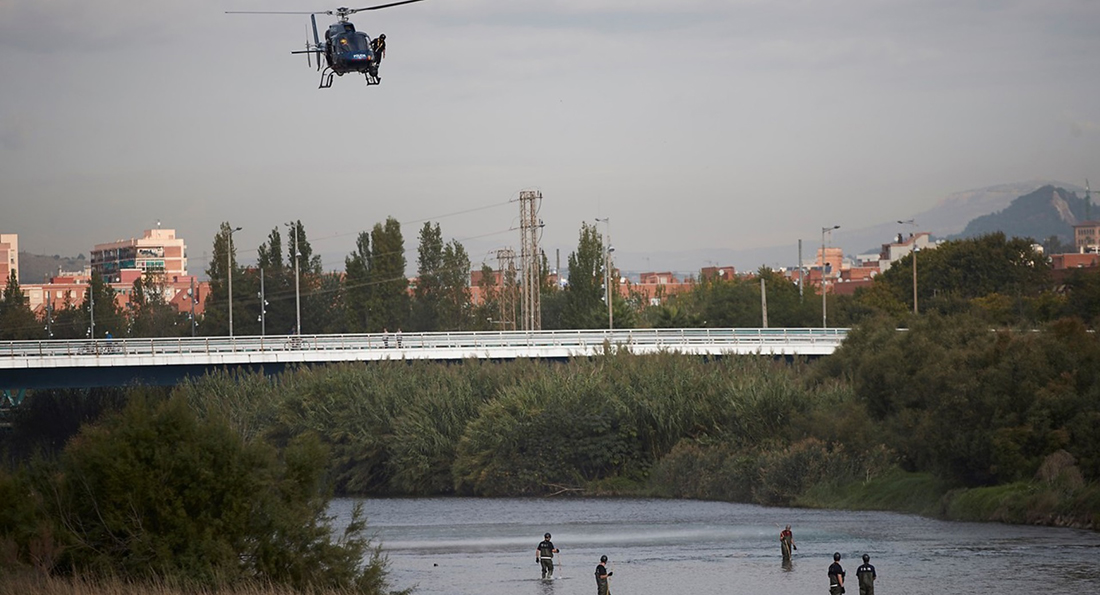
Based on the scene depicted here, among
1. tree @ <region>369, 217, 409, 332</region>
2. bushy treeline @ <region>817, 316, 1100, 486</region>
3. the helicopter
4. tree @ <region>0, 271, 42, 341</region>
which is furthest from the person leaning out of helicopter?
tree @ <region>0, 271, 42, 341</region>

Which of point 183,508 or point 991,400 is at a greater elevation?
point 991,400

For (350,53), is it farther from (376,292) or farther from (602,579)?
(376,292)

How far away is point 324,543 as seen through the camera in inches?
1047

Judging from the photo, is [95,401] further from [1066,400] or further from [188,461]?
[188,461]

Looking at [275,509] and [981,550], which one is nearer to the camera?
[275,509]

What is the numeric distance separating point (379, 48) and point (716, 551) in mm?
17283

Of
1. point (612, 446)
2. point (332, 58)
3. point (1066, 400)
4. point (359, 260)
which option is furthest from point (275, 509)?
point (359, 260)

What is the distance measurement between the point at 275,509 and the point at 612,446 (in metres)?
39.1

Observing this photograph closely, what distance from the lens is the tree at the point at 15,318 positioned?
128 m

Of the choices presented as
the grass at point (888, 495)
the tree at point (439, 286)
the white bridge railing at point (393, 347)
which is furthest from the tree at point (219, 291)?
the grass at point (888, 495)

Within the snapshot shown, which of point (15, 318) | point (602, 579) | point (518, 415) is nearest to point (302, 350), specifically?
point (518, 415)

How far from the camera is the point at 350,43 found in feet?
119

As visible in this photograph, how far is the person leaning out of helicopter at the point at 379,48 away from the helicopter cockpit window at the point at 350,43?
52 centimetres

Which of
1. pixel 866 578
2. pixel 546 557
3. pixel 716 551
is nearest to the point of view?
pixel 866 578
